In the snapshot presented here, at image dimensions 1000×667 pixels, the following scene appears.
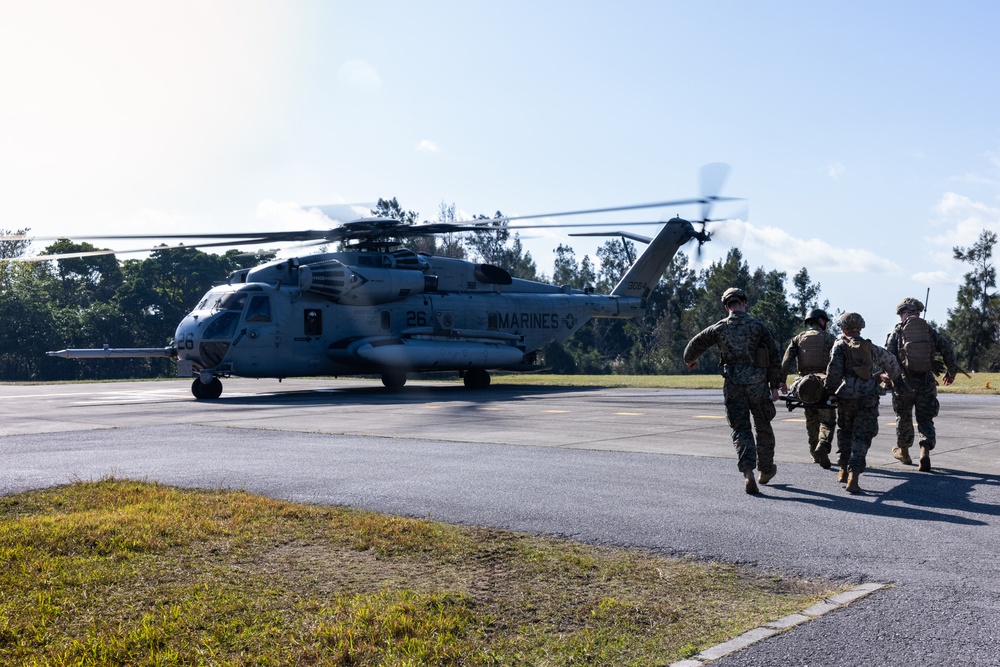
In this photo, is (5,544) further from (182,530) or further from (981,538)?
(981,538)

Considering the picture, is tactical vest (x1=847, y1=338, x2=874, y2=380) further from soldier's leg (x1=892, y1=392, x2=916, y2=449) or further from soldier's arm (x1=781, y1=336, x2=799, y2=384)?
soldier's leg (x1=892, y1=392, x2=916, y2=449)

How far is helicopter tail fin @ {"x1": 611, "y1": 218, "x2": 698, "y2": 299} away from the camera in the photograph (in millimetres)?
31641

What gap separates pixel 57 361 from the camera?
59.2 meters

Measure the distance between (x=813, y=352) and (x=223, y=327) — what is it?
661 inches

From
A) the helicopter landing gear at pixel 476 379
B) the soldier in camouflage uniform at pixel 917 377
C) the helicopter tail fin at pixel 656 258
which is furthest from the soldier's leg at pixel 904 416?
the helicopter tail fin at pixel 656 258

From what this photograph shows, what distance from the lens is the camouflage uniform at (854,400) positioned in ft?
28.4

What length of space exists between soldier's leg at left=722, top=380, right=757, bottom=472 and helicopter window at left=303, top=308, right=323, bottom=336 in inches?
693

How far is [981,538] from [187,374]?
20538mm

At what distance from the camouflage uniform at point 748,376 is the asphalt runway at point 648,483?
53 cm

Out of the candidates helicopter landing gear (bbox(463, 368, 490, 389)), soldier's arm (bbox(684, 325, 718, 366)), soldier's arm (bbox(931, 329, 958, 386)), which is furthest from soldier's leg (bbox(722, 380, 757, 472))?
helicopter landing gear (bbox(463, 368, 490, 389))

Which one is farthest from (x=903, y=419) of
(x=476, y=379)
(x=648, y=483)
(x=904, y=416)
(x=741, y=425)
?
(x=476, y=379)


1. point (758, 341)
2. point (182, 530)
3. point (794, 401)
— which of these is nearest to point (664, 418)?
point (794, 401)

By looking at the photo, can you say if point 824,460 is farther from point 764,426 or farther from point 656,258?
point 656,258

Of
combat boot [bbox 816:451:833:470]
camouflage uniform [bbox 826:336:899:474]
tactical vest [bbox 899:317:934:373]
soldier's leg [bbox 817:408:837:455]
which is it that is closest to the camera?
camouflage uniform [bbox 826:336:899:474]
